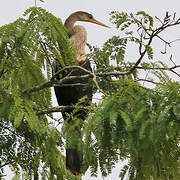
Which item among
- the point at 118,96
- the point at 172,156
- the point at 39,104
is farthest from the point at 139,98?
the point at 39,104

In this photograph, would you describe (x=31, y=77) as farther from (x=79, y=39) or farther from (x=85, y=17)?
(x=85, y=17)

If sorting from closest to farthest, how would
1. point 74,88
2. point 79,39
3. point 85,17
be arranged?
point 74,88
point 79,39
point 85,17

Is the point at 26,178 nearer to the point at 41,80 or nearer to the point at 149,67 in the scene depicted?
the point at 41,80

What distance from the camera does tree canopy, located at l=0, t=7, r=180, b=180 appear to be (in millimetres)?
1934

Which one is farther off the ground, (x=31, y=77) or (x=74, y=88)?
(x=74, y=88)

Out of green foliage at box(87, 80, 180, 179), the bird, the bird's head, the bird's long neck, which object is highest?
the bird's head

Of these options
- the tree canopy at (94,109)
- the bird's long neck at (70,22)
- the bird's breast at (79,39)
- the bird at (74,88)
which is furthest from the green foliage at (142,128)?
the bird's long neck at (70,22)

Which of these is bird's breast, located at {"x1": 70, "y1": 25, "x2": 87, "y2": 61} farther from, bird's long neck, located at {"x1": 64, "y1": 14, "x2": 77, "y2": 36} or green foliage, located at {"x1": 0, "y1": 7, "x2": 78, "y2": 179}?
green foliage, located at {"x1": 0, "y1": 7, "x2": 78, "y2": 179}

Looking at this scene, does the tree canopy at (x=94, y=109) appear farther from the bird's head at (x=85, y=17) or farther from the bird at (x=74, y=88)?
the bird's head at (x=85, y=17)

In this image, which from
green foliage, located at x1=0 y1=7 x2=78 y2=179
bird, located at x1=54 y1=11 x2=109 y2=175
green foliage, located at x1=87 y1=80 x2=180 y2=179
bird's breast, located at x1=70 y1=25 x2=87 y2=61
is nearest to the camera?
green foliage, located at x1=87 y1=80 x2=180 y2=179

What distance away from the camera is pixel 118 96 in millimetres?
2055

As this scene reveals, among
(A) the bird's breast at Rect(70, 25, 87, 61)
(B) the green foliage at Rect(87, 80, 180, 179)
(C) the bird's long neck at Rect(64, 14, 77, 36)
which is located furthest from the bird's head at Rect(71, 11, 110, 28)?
(B) the green foliage at Rect(87, 80, 180, 179)

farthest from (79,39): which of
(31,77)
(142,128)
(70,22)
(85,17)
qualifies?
(142,128)

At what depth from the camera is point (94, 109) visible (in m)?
2.23
